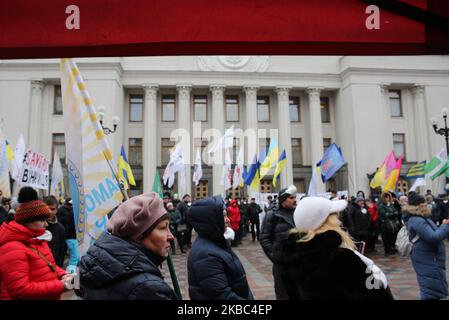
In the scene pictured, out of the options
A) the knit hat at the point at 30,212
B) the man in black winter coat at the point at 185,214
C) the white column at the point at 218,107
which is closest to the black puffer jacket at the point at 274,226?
the knit hat at the point at 30,212

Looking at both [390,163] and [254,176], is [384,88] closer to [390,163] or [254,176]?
[390,163]

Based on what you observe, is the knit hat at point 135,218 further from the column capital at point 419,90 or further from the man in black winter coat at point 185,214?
the column capital at point 419,90

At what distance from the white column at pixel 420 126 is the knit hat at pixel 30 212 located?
35.3 metres

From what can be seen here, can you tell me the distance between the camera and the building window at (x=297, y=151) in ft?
112

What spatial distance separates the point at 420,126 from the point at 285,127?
1215cm

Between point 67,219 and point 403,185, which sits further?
point 403,185

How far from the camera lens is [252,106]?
108 ft

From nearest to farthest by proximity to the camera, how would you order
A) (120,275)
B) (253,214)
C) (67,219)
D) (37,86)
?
(120,275), (67,219), (253,214), (37,86)

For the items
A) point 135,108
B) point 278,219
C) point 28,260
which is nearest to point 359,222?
point 278,219

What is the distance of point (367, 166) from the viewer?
3092cm

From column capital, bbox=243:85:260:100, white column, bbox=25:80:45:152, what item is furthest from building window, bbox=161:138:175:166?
white column, bbox=25:80:45:152

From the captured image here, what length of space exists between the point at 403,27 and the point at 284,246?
1433mm
